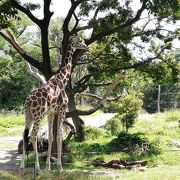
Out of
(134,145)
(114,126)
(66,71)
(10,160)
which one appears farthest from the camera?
(114,126)

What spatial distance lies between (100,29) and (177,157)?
16.5 ft

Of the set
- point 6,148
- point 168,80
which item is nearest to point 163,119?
point 168,80

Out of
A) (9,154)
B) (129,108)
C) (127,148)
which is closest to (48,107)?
(127,148)

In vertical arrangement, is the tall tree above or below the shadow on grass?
above

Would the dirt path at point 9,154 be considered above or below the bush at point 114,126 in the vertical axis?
below

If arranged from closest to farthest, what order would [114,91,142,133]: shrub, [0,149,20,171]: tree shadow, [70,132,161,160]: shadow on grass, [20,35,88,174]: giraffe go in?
1. [20,35,88,174]: giraffe
2. [0,149,20,171]: tree shadow
3. [70,132,161,160]: shadow on grass
4. [114,91,142,133]: shrub

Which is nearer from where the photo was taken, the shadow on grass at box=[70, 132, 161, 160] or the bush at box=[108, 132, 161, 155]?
the shadow on grass at box=[70, 132, 161, 160]

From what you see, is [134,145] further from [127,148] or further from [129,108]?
[129,108]

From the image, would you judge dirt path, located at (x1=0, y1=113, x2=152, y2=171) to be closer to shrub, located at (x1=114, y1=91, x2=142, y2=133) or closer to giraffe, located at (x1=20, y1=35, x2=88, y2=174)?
giraffe, located at (x1=20, y1=35, x2=88, y2=174)

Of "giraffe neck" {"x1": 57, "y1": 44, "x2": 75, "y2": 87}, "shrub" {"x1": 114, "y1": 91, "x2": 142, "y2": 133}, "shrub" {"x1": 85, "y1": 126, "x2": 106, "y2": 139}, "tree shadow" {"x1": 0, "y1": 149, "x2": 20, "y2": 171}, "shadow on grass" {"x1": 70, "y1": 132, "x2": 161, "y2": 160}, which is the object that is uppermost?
"giraffe neck" {"x1": 57, "y1": 44, "x2": 75, "y2": 87}

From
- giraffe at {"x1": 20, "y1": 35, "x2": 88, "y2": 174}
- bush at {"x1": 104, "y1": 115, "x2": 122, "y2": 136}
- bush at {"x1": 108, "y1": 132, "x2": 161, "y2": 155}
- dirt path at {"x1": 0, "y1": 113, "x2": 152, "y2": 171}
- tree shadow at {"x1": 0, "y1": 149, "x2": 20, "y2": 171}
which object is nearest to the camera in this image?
giraffe at {"x1": 20, "y1": 35, "x2": 88, "y2": 174}

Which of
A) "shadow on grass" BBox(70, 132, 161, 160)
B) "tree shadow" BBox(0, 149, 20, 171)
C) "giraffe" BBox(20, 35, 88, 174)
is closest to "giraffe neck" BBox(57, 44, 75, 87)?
"giraffe" BBox(20, 35, 88, 174)

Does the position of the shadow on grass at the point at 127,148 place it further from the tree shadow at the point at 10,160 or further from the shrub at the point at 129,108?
the shrub at the point at 129,108

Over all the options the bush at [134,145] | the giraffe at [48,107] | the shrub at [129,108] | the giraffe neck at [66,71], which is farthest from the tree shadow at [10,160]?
the shrub at [129,108]
